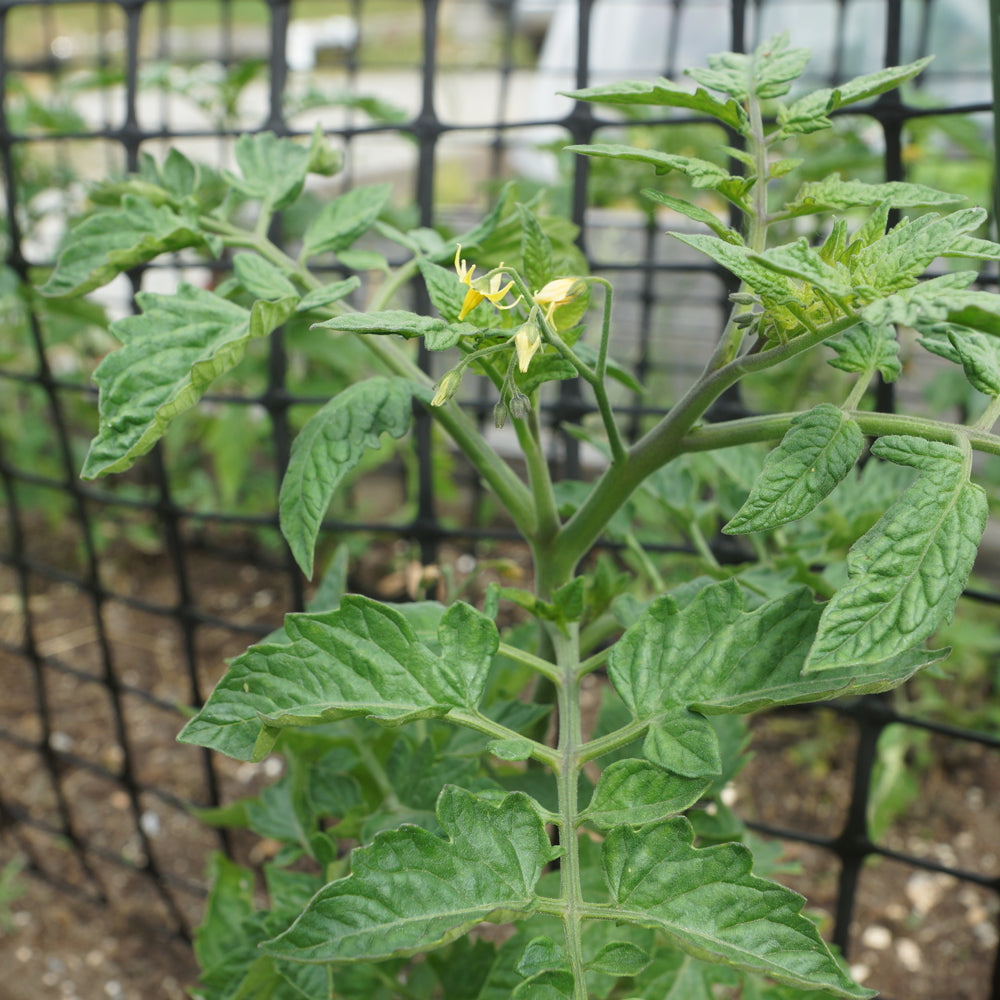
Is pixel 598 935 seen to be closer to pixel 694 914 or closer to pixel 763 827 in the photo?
pixel 694 914

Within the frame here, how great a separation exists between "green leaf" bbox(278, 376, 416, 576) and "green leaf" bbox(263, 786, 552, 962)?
127 mm

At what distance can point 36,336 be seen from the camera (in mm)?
892

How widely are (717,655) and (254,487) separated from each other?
58.4 inches

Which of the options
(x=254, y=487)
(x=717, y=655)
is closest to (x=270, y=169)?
(x=717, y=655)

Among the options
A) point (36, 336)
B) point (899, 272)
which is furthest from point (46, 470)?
point (899, 272)

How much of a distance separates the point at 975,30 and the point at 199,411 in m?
1.51

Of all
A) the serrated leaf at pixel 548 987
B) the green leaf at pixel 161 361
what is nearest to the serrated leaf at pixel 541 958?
the serrated leaf at pixel 548 987

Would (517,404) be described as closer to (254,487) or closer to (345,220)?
(345,220)

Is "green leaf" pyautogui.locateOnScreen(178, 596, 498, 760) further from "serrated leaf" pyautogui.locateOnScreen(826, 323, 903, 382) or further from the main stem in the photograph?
"serrated leaf" pyautogui.locateOnScreen(826, 323, 903, 382)

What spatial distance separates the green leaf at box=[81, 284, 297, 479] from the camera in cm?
39

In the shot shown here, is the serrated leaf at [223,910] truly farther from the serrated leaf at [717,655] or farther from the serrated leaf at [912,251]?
the serrated leaf at [912,251]

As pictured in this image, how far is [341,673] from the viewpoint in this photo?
393mm

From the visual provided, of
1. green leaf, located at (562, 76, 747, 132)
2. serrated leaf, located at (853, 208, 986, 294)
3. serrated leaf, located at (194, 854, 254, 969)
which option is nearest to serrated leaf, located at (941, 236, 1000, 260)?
serrated leaf, located at (853, 208, 986, 294)

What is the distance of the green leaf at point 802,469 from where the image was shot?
0.35 meters
